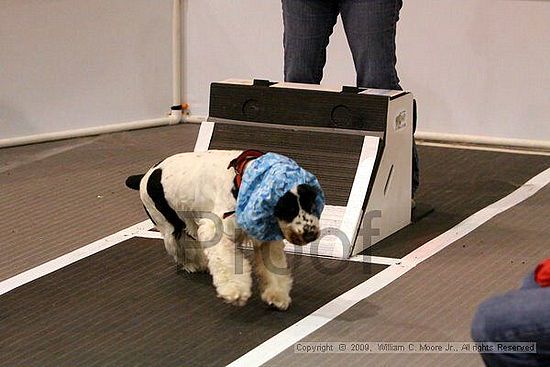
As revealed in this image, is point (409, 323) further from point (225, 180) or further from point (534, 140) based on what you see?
point (534, 140)

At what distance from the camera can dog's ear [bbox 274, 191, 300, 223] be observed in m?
2.45

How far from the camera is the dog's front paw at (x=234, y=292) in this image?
2.57 metres

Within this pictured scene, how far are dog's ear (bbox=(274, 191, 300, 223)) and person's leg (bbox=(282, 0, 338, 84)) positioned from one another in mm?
1142

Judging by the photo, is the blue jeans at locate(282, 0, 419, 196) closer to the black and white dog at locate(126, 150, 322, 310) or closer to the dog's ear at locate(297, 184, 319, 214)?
the black and white dog at locate(126, 150, 322, 310)

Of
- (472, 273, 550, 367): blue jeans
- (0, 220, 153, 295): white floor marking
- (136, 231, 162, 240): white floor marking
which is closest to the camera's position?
(472, 273, 550, 367): blue jeans

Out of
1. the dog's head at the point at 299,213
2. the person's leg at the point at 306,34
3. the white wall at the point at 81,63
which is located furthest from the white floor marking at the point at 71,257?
the white wall at the point at 81,63

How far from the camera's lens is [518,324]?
1.42m

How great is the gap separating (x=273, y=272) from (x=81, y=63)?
2.52m

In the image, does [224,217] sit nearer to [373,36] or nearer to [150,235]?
[150,235]

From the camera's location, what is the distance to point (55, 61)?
4793mm

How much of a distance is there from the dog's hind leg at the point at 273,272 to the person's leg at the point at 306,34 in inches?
39.5

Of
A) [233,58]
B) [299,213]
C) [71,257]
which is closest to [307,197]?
[299,213]

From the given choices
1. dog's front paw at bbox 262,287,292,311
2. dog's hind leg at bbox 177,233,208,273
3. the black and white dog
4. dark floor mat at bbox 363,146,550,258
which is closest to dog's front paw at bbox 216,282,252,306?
the black and white dog

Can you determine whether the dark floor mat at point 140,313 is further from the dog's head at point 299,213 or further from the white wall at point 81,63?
the white wall at point 81,63
